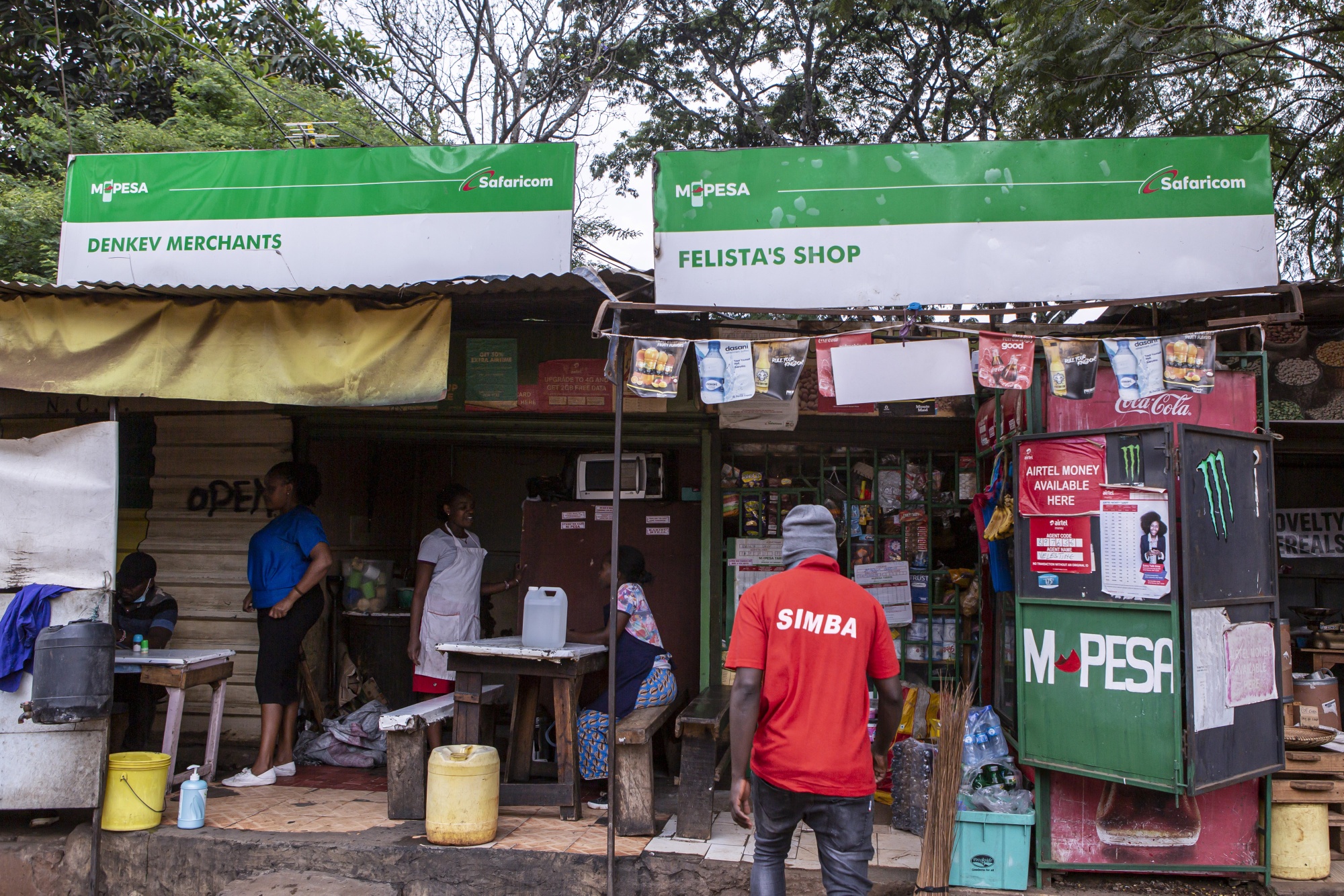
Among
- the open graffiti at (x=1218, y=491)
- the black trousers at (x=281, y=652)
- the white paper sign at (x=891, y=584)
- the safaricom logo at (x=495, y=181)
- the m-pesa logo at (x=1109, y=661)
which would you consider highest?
the safaricom logo at (x=495, y=181)

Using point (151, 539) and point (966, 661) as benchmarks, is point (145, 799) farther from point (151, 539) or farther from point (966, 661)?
point (966, 661)

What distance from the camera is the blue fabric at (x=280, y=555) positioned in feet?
19.0

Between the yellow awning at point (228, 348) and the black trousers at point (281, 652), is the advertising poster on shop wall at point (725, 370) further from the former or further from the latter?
the black trousers at point (281, 652)

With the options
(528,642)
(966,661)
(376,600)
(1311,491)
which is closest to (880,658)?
(528,642)

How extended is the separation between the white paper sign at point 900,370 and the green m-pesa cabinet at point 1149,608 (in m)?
0.55

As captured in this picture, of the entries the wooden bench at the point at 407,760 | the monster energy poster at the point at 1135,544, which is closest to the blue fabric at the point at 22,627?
the wooden bench at the point at 407,760

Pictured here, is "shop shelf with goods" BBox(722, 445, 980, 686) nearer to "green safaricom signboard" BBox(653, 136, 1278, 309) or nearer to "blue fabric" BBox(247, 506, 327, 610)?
"green safaricom signboard" BBox(653, 136, 1278, 309)

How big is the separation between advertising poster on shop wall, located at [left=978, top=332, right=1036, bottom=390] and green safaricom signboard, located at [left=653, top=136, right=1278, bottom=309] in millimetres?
742

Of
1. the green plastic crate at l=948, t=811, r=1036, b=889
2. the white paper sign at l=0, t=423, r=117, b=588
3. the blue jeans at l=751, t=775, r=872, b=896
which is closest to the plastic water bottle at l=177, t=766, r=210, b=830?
the white paper sign at l=0, t=423, r=117, b=588

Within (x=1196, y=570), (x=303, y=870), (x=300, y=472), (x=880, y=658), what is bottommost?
(x=303, y=870)

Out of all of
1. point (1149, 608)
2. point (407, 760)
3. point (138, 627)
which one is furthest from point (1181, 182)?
point (138, 627)

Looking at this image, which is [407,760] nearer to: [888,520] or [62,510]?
[62,510]

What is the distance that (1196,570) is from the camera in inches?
164

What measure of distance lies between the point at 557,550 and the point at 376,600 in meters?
1.55
